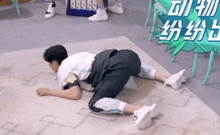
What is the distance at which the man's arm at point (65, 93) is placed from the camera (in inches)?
82.0

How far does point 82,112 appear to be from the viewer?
1.98 m

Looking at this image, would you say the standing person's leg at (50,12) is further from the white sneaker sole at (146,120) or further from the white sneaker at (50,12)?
the white sneaker sole at (146,120)

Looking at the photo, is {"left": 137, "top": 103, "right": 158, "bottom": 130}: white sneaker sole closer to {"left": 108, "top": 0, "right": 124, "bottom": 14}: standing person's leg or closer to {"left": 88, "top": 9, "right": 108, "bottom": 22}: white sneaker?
{"left": 88, "top": 9, "right": 108, "bottom": 22}: white sneaker

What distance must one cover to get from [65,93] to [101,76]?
0.27 m

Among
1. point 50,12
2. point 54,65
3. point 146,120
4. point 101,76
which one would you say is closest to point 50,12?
point 50,12

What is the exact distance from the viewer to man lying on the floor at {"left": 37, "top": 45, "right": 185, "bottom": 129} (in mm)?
1912

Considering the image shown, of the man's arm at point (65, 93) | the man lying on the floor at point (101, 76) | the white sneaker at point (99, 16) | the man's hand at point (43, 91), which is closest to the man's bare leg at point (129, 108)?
the man lying on the floor at point (101, 76)

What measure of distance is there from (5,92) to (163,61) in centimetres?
130

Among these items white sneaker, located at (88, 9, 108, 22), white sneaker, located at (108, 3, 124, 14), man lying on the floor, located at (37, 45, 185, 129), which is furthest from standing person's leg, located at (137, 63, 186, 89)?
white sneaker, located at (108, 3, 124, 14)

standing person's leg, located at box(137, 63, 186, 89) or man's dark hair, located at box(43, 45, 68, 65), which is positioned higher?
→ man's dark hair, located at box(43, 45, 68, 65)

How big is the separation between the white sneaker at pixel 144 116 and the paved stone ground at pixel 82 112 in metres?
0.04

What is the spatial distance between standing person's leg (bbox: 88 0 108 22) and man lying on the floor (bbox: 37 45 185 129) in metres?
1.36

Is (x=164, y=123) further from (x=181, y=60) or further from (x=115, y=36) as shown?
(x=115, y=36)

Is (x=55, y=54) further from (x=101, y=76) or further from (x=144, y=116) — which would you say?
(x=144, y=116)
